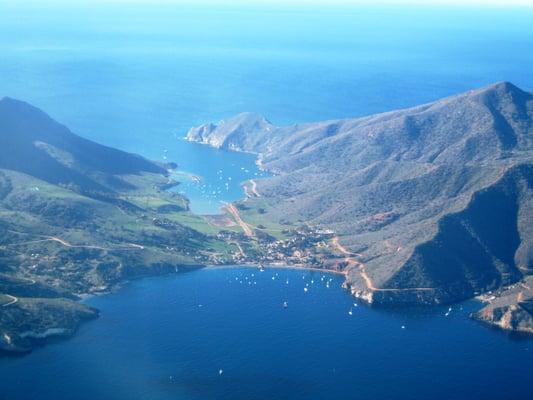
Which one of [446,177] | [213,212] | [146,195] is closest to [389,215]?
[446,177]

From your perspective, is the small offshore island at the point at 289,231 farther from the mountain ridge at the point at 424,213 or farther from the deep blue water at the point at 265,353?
the deep blue water at the point at 265,353

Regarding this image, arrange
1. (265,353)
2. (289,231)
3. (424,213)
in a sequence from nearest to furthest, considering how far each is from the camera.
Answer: (265,353) → (424,213) → (289,231)

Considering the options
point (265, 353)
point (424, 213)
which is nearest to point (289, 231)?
point (424, 213)

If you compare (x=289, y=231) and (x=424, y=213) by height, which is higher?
(x=424, y=213)

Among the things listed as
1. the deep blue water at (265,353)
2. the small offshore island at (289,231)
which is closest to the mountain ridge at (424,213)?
the small offshore island at (289,231)

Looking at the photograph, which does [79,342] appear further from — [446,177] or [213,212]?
[446,177]

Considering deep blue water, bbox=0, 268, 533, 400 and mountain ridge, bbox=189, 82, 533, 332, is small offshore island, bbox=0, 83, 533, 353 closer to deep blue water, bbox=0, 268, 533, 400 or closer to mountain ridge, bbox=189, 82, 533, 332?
mountain ridge, bbox=189, 82, 533, 332

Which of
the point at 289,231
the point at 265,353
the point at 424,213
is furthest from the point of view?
the point at 289,231

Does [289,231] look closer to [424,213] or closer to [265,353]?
[424,213]

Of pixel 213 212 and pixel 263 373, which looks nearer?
pixel 263 373
